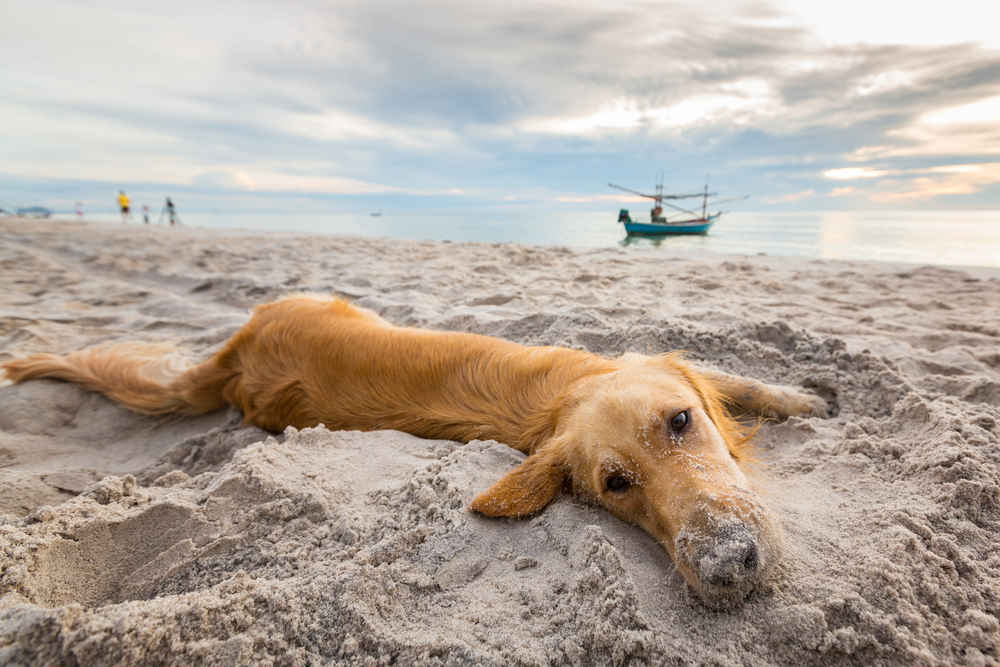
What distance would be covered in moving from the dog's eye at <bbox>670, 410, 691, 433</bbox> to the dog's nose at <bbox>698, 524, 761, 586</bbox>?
0.50 m

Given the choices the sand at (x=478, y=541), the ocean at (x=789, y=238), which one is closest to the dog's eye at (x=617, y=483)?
the sand at (x=478, y=541)

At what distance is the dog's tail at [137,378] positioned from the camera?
3000 mm

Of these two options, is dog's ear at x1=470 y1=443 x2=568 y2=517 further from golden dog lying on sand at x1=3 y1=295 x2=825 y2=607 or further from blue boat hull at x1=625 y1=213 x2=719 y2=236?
blue boat hull at x1=625 y1=213 x2=719 y2=236

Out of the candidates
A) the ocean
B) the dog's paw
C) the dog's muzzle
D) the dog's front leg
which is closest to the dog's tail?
the dog's muzzle

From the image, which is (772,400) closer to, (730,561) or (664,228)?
(730,561)

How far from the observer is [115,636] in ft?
3.40

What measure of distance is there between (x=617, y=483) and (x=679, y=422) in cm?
36

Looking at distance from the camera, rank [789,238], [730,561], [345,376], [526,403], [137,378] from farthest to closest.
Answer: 1. [789,238]
2. [137,378]
3. [345,376]
4. [526,403]
5. [730,561]

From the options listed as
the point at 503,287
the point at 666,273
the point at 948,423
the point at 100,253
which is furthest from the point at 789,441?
the point at 100,253

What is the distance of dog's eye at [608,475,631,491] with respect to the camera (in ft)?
5.55

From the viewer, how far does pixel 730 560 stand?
50.1 inches

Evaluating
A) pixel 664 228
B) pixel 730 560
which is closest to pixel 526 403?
pixel 730 560

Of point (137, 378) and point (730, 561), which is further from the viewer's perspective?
point (137, 378)

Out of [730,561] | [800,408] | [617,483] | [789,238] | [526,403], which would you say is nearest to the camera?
[730,561]
